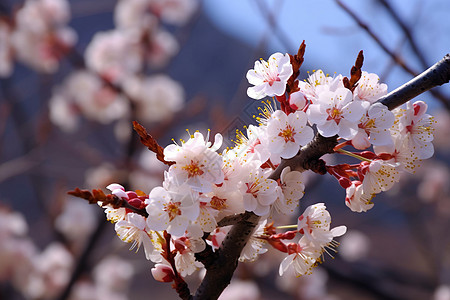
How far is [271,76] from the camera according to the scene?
61 centimetres

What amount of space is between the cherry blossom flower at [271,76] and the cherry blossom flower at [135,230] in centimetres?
A: 25

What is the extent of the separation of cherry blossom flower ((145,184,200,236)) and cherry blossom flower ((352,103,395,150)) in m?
0.25

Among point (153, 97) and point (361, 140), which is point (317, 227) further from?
point (153, 97)

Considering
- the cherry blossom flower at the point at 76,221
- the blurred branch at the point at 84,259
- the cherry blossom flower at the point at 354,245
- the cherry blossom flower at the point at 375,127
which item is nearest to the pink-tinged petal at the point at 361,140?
the cherry blossom flower at the point at 375,127

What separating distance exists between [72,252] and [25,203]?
4479 mm

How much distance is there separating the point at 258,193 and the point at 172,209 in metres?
0.12

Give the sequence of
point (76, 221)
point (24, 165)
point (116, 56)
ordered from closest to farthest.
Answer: point (24, 165), point (116, 56), point (76, 221)

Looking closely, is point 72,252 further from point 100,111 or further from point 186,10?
point 186,10

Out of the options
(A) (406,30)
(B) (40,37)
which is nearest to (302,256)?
(A) (406,30)

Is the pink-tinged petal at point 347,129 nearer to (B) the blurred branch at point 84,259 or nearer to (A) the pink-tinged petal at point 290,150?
(A) the pink-tinged petal at point 290,150

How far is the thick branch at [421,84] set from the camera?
21.7 inches

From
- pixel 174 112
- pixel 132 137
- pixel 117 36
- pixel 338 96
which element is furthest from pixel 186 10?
pixel 338 96

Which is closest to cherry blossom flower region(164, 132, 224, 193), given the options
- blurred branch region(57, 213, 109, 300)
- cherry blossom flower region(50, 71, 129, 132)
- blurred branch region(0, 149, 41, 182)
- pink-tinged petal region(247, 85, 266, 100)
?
pink-tinged petal region(247, 85, 266, 100)

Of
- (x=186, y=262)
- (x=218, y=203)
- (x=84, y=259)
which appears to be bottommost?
(x=84, y=259)
